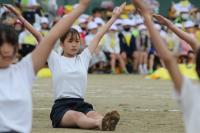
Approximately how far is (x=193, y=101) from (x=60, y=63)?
4.88m

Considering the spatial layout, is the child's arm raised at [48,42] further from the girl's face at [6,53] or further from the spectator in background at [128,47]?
the spectator in background at [128,47]

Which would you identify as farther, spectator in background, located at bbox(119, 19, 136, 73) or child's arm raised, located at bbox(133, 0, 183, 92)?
spectator in background, located at bbox(119, 19, 136, 73)

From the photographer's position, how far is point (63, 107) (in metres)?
9.29

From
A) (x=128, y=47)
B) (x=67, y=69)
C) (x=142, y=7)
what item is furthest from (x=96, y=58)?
(x=142, y=7)

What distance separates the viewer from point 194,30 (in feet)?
78.4

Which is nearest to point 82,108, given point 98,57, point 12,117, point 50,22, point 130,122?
point 130,122

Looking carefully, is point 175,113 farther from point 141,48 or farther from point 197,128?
point 141,48

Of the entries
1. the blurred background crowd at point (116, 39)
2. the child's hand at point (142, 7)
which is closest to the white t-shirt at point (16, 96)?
the child's hand at point (142, 7)

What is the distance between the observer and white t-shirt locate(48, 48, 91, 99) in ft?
30.2

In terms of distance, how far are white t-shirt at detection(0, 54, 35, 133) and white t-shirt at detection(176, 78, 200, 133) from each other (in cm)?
107

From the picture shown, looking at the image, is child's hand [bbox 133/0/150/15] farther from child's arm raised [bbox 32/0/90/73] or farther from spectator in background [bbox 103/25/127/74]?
spectator in background [bbox 103/25/127/74]

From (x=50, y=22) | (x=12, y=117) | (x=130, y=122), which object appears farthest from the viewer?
(x=50, y=22)

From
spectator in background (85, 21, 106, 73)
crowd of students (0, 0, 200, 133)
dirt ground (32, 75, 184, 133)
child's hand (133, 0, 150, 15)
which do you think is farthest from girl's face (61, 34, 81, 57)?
spectator in background (85, 21, 106, 73)

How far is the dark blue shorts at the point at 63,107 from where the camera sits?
9.25 metres
